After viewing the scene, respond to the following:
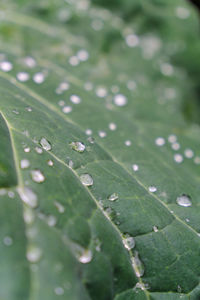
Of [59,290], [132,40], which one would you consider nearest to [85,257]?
[59,290]

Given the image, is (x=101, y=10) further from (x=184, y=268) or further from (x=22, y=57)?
(x=184, y=268)

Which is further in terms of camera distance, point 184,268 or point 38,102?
point 38,102

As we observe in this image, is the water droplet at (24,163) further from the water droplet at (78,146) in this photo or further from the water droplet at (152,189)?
the water droplet at (152,189)

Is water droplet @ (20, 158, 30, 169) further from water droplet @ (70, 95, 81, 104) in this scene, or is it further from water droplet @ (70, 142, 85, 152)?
water droplet @ (70, 95, 81, 104)

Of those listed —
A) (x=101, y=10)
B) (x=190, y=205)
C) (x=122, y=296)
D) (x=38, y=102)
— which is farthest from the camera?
(x=101, y=10)

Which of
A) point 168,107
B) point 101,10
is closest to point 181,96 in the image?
point 168,107

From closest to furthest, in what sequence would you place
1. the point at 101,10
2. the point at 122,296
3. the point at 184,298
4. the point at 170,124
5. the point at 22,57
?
the point at 122,296 → the point at 184,298 → the point at 22,57 → the point at 170,124 → the point at 101,10

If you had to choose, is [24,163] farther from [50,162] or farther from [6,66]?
[6,66]
